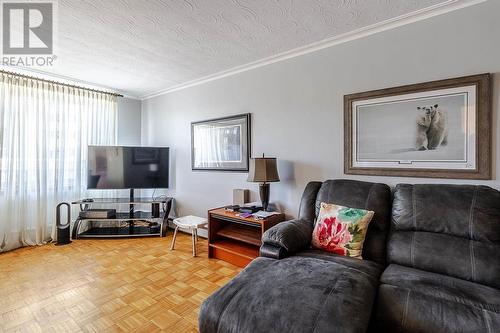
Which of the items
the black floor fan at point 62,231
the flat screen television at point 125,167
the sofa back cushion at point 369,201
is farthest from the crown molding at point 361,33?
the black floor fan at point 62,231

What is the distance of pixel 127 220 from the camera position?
373cm

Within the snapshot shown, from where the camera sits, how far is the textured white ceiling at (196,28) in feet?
6.30

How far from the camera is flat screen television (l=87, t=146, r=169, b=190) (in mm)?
3721

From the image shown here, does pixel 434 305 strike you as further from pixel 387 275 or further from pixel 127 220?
pixel 127 220

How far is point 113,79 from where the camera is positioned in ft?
11.9

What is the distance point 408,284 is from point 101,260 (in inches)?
120

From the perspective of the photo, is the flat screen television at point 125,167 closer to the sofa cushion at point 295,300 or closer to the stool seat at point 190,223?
the stool seat at point 190,223

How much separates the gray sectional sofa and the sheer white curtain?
3.33 meters

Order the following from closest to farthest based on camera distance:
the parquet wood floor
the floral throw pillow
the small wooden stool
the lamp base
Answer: the parquet wood floor < the floral throw pillow < the lamp base < the small wooden stool

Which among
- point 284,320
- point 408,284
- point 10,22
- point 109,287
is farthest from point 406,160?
point 10,22

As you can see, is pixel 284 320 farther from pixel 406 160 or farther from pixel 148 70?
pixel 148 70

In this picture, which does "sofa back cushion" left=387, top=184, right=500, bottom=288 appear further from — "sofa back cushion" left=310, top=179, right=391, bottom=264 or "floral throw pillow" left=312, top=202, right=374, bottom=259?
"floral throw pillow" left=312, top=202, right=374, bottom=259

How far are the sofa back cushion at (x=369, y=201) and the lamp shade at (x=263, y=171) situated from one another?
0.55 metres

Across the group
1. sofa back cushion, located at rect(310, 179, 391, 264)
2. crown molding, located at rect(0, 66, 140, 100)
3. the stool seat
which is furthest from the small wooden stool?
crown molding, located at rect(0, 66, 140, 100)
